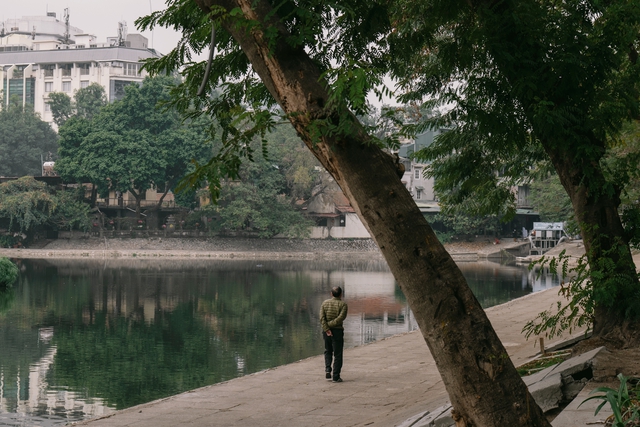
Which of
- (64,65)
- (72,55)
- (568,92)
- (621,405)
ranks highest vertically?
(72,55)

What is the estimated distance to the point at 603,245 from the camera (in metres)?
8.52

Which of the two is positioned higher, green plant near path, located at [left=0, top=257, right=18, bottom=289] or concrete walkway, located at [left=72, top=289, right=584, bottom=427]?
green plant near path, located at [left=0, top=257, right=18, bottom=289]

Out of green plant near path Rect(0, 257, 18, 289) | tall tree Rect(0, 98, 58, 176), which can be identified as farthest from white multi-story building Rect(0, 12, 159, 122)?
green plant near path Rect(0, 257, 18, 289)

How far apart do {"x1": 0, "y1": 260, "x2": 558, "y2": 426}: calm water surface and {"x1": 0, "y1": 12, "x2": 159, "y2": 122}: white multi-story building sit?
168 ft

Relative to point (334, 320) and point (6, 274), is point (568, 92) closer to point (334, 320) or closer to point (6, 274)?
point (334, 320)

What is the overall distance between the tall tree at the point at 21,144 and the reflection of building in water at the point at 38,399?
2390 inches

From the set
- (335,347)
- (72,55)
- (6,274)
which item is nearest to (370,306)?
(6,274)

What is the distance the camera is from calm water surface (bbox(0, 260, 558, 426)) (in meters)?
13.9

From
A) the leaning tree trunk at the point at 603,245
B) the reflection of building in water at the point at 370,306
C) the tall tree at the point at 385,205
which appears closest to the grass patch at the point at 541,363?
the leaning tree trunk at the point at 603,245

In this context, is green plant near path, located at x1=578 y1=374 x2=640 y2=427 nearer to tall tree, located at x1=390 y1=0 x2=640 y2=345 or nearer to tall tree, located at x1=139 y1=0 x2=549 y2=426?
Answer: tall tree, located at x1=139 y1=0 x2=549 y2=426

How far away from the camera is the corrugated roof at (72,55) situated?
287 ft

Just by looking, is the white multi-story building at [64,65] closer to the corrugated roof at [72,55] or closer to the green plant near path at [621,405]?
the corrugated roof at [72,55]

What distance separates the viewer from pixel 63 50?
89.4m

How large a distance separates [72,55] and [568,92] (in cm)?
8786
